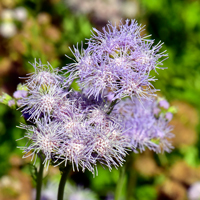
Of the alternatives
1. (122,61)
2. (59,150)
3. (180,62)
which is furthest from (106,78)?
(180,62)

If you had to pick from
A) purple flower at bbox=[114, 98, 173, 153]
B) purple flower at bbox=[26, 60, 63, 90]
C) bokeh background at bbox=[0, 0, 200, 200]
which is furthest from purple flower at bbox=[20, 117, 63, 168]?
bokeh background at bbox=[0, 0, 200, 200]

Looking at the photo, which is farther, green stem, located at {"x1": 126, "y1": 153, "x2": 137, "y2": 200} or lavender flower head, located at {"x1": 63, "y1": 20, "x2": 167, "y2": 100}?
green stem, located at {"x1": 126, "y1": 153, "x2": 137, "y2": 200}

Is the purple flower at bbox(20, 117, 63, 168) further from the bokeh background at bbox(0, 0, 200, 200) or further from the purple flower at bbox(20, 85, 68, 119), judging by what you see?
the bokeh background at bbox(0, 0, 200, 200)

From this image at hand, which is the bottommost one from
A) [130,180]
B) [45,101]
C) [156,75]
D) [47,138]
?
[47,138]

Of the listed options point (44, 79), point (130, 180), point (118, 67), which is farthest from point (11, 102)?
point (130, 180)

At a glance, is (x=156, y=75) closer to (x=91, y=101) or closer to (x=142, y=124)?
(x=142, y=124)

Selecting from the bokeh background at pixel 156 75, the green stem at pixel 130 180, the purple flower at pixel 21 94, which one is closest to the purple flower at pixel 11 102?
the purple flower at pixel 21 94

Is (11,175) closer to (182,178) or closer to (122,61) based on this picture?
(182,178)

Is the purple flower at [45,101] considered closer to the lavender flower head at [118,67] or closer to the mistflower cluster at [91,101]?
the mistflower cluster at [91,101]
